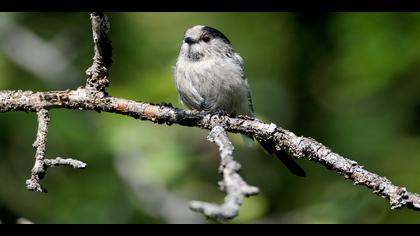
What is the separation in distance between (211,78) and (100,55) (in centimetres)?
237

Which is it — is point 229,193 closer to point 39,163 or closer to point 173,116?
point 39,163

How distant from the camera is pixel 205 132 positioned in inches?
277

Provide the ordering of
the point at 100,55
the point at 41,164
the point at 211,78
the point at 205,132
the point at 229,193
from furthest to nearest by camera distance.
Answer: the point at 205,132
the point at 211,78
the point at 100,55
the point at 41,164
the point at 229,193

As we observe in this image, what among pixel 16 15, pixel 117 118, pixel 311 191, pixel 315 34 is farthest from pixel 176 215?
pixel 16 15

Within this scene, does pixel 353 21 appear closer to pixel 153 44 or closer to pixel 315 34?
pixel 315 34

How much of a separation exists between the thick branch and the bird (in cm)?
174

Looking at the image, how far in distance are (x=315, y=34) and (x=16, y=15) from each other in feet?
12.4

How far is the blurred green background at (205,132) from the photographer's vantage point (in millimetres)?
6742

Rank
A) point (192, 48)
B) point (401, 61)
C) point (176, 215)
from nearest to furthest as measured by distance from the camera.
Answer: point (192, 48)
point (176, 215)
point (401, 61)

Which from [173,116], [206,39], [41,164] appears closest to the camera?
→ [41,164]

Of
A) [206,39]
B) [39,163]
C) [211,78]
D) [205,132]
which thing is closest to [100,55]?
[39,163]
